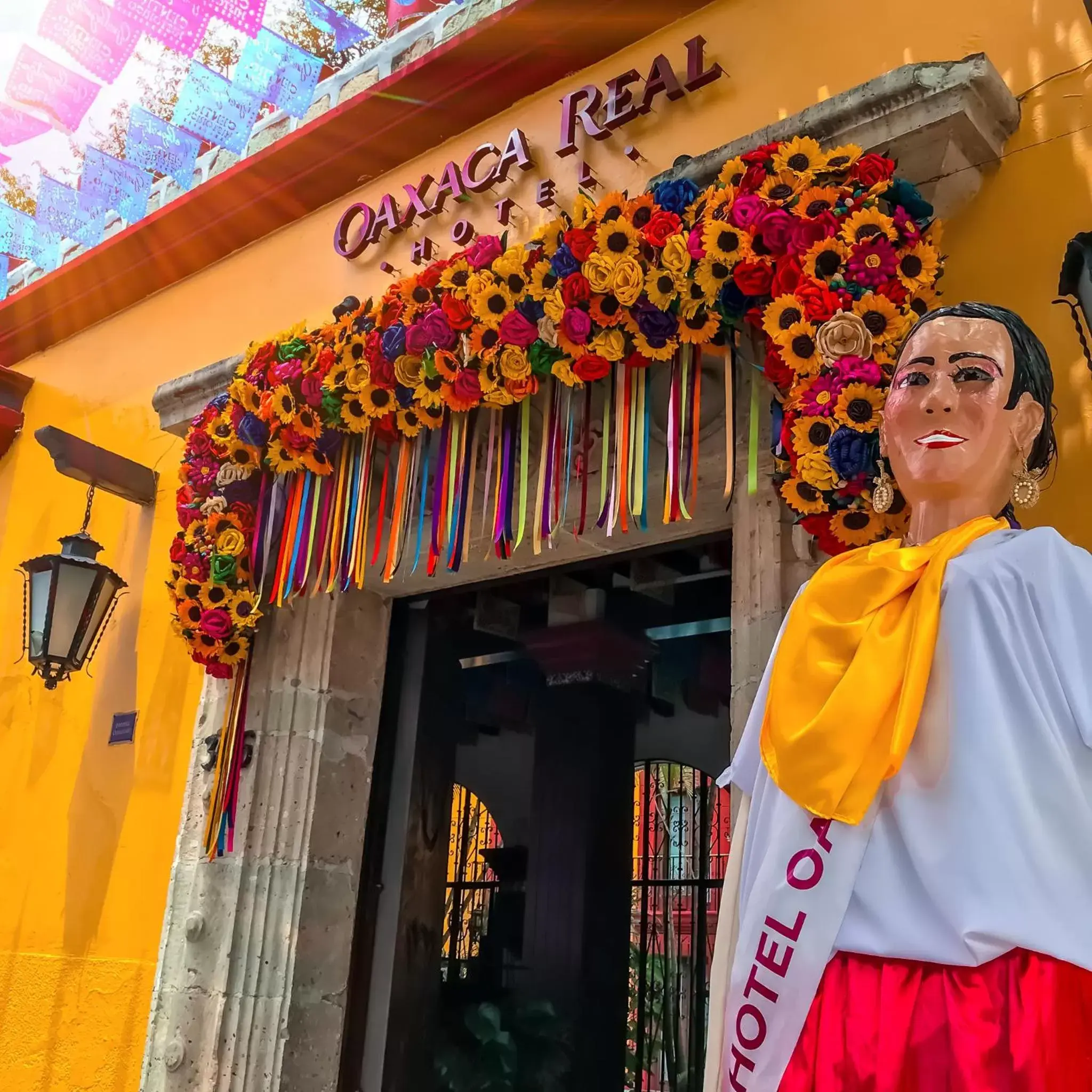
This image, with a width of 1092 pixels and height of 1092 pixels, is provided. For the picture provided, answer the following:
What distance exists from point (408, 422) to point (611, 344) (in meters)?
0.67

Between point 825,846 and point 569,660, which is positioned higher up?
point 569,660

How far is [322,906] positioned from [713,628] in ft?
4.88

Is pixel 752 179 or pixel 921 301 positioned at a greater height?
pixel 752 179

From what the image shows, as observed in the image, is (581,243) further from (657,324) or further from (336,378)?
(336,378)

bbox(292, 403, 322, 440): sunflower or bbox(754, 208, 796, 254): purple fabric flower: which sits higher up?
bbox(754, 208, 796, 254): purple fabric flower

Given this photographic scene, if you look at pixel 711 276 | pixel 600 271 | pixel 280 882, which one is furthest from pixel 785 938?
pixel 280 882

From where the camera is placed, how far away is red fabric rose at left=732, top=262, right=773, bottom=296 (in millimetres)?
1974

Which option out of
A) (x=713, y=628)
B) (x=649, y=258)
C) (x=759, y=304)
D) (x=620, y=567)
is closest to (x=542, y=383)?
(x=649, y=258)

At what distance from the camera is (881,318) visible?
1805mm

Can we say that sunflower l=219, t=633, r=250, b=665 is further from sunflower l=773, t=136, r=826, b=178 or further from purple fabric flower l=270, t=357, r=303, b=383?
sunflower l=773, t=136, r=826, b=178

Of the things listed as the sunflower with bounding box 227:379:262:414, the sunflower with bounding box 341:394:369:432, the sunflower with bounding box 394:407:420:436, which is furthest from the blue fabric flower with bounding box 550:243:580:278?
the sunflower with bounding box 227:379:262:414

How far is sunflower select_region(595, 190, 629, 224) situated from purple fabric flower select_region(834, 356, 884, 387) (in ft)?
2.26

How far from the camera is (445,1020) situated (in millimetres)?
3008

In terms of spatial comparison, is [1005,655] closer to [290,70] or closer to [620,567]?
[620,567]
